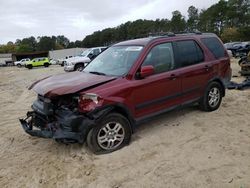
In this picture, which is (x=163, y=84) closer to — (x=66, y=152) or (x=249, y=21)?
(x=66, y=152)

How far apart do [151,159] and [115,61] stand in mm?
2080

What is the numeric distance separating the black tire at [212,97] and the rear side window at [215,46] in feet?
2.31

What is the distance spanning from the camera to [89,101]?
452cm

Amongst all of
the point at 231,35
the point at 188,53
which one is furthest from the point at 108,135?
the point at 231,35

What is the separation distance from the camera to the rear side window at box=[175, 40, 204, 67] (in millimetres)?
5882

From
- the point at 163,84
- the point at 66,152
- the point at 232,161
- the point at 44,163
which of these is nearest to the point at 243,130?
the point at 232,161

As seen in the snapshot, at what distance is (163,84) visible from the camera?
5.41m

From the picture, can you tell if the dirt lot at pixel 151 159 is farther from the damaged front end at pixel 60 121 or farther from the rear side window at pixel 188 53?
the rear side window at pixel 188 53

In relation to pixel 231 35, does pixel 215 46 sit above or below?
below

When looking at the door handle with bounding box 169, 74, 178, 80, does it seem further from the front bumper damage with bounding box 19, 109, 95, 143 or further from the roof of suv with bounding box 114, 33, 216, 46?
the front bumper damage with bounding box 19, 109, 95, 143

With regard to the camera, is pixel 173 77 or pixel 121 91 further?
pixel 173 77

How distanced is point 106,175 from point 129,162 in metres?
0.47

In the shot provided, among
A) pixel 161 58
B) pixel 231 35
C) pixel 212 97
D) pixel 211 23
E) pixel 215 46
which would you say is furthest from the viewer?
pixel 211 23

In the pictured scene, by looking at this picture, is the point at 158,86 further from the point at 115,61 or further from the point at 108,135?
the point at 108,135
